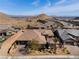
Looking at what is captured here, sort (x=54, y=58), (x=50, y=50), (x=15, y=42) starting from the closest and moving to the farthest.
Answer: (x=54, y=58) → (x=50, y=50) → (x=15, y=42)

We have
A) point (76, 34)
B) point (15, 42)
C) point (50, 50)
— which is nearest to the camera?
point (50, 50)

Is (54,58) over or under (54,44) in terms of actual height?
over

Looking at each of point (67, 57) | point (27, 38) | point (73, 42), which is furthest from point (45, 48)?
point (67, 57)

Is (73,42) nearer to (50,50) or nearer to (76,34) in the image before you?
(76,34)

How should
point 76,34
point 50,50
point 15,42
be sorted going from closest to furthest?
point 50,50
point 15,42
point 76,34

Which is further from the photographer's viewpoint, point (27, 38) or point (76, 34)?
point (76, 34)

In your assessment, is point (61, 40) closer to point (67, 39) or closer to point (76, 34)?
point (67, 39)

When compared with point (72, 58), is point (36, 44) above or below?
below

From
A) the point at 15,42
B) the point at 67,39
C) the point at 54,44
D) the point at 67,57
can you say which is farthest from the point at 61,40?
the point at 67,57

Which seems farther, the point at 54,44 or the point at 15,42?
the point at 15,42
